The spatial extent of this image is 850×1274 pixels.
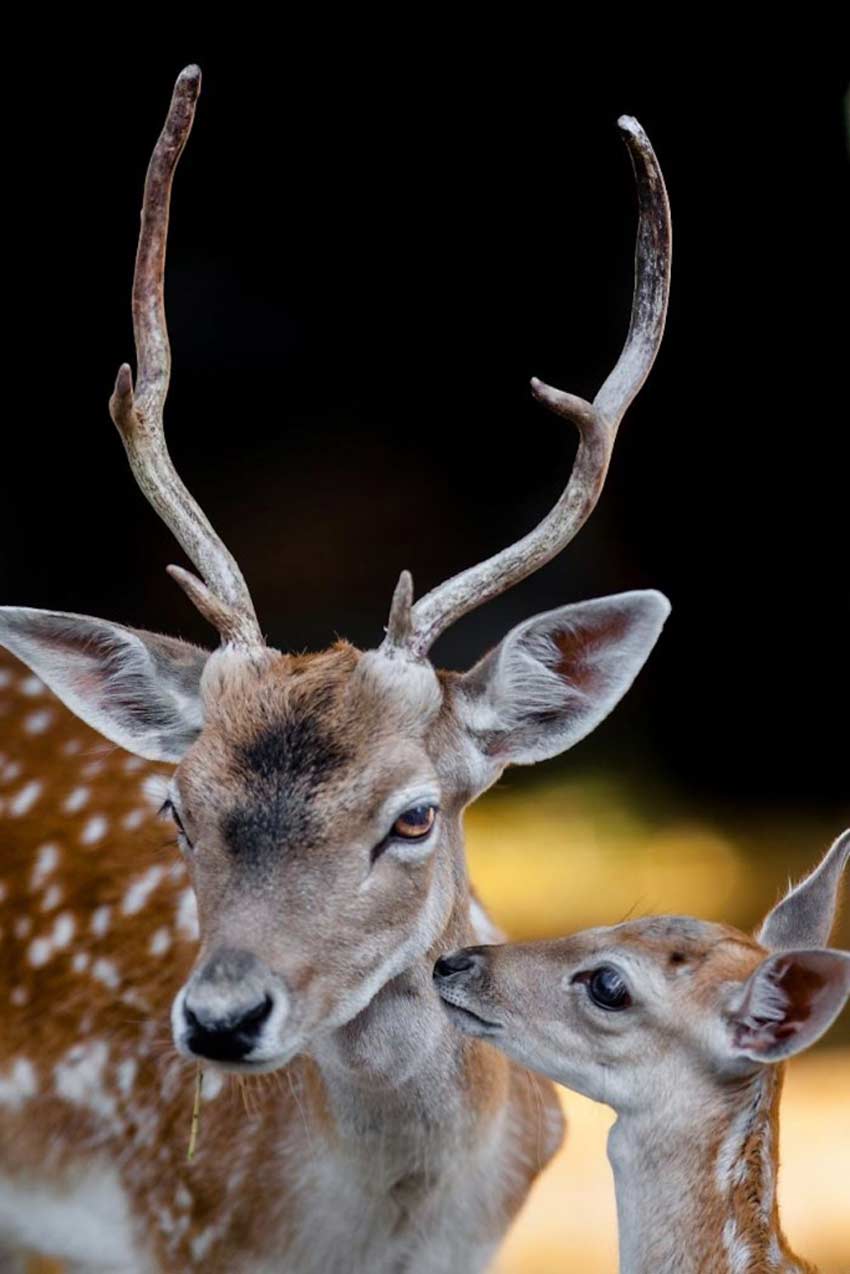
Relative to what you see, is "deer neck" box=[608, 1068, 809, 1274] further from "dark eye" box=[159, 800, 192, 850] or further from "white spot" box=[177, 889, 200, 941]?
"white spot" box=[177, 889, 200, 941]

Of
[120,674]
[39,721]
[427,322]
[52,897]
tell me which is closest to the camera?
[120,674]

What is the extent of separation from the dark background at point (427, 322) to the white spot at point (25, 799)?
2.60 meters

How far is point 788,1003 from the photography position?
2221 mm

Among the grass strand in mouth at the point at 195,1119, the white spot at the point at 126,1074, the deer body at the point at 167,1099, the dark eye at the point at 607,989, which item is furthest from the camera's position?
the white spot at the point at 126,1074

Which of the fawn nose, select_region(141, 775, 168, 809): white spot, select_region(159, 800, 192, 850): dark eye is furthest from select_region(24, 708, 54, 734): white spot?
the fawn nose

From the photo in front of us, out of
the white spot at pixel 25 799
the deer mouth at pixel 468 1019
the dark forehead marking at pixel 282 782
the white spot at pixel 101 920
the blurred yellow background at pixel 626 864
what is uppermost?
the dark forehead marking at pixel 282 782

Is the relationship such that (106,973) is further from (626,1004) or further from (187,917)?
(626,1004)

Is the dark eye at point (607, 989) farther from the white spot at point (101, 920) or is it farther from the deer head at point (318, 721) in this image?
the white spot at point (101, 920)

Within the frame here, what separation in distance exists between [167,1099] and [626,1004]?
108cm

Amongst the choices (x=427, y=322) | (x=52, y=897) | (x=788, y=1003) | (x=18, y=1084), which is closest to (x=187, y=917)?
(x=52, y=897)

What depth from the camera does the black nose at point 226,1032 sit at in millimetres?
2146

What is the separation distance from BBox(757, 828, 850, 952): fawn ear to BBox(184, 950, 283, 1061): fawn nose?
81 centimetres

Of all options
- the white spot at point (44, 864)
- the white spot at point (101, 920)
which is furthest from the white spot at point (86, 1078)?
the white spot at point (44, 864)

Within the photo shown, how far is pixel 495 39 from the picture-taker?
232 inches
